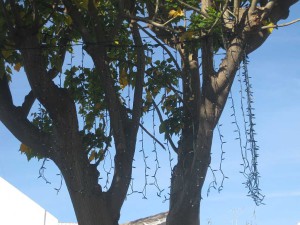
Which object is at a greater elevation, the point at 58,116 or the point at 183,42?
the point at 183,42

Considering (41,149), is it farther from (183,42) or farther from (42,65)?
(183,42)

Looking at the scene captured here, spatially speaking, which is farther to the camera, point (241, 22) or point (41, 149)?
point (41, 149)

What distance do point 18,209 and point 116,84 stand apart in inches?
291

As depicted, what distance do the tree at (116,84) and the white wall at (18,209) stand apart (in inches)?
269

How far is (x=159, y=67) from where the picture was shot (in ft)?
23.7

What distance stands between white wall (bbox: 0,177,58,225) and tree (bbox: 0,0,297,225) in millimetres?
6839

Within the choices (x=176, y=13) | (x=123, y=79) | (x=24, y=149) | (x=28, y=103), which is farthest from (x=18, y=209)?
(x=176, y=13)

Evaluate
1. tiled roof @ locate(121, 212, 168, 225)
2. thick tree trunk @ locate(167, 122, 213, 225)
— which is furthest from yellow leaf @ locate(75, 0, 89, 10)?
tiled roof @ locate(121, 212, 168, 225)

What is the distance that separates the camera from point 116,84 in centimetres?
730

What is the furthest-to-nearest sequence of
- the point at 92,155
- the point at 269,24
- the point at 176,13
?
1. the point at 92,155
2. the point at 176,13
3. the point at 269,24

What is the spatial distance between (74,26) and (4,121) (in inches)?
50.2

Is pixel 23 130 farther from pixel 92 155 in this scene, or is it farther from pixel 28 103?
pixel 92 155

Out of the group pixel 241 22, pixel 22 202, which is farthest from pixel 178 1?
pixel 22 202

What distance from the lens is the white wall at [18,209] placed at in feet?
44.8
